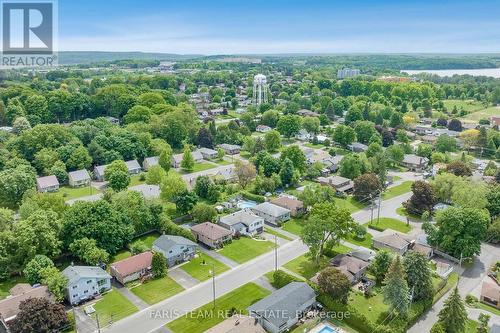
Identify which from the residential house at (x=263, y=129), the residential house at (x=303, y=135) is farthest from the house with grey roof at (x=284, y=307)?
the residential house at (x=263, y=129)

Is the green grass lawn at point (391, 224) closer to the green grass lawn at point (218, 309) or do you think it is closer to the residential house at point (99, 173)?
the green grass lawn at point (218, 309)

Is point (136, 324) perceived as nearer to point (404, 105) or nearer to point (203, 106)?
point (203, 106)

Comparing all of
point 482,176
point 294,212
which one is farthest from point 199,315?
point 482,176

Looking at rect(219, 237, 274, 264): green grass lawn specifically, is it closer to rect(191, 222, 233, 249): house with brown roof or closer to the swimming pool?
rect(191, 222, 233, 249): house with brown roof

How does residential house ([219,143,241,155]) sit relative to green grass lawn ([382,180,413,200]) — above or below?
above

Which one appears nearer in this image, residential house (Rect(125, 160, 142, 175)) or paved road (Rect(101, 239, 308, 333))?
paved road (Rect(101, 239, 308, 333))

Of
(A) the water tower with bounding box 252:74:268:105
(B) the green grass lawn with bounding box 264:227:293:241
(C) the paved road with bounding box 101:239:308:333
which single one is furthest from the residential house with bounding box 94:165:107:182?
(A) the water tower with bounding box 252:74:268:105

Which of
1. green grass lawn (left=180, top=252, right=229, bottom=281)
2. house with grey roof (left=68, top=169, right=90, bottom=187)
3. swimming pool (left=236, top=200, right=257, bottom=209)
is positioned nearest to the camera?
green grass lawn (left=180, top=252, right=229, bottom=281)
